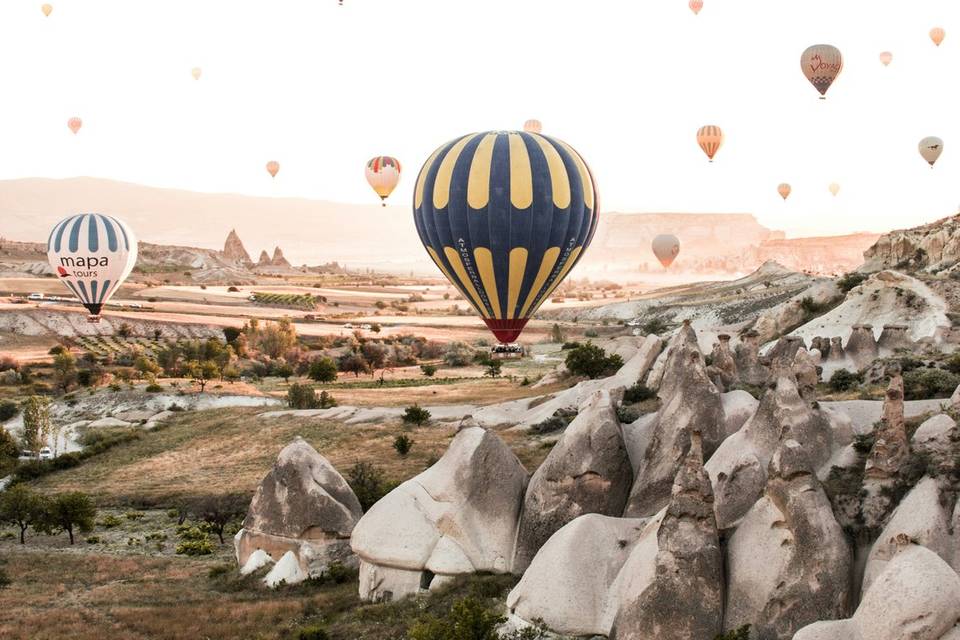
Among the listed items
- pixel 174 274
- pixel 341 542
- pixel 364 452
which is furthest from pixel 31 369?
pixel 174 274

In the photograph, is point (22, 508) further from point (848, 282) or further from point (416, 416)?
point (848, 282)

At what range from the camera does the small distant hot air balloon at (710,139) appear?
4156 inches

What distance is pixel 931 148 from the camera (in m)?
99.9

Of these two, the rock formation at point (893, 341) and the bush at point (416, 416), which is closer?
the rock formation at point (893, 341)

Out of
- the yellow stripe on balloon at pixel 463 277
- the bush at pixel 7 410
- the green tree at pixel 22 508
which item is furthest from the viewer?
the bush at pixel 7 410

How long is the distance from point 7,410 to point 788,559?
Result: 62102 millimetres

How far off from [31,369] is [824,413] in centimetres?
8182

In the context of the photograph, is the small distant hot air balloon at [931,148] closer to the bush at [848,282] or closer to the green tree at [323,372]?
the bush at [848,282]

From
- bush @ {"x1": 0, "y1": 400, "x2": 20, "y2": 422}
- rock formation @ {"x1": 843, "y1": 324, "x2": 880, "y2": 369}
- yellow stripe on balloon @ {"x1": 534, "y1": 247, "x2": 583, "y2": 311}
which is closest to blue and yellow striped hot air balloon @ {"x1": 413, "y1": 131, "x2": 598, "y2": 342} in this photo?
yellow stripe on balloon @ {"x1": 534, "y1": 247, "x2": 583, "y2": 311}

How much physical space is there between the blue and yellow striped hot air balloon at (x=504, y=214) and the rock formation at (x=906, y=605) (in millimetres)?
24852

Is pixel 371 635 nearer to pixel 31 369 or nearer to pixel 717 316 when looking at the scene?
pixel 31 369

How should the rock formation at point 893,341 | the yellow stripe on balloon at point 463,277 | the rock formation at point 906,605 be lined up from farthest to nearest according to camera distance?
the rock formation at point 893,341, the yellow stripe on balloon at point 463,277, the rock formation at point 906,605

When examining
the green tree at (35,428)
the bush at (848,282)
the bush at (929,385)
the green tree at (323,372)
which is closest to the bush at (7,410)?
the green tree at (35,428)

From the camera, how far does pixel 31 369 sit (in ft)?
296
